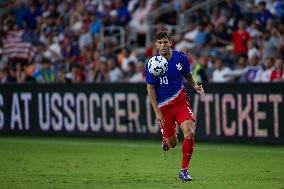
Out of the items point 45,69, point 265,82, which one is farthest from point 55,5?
point 265,82

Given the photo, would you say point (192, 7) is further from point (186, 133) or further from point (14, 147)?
point (186, 133)

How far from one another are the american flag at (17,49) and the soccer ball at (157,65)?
14.7 metres

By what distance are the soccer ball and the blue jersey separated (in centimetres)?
11

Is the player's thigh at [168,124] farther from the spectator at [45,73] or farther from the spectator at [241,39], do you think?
the spectator at [45,73]

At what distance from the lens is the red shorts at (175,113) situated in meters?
12.8

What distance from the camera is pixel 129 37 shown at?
89.4 ft

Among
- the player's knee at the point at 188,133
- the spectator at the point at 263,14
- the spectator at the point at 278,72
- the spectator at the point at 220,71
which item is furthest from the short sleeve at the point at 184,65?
the spectator at the point at 263,14

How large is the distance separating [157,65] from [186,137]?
3.76ft

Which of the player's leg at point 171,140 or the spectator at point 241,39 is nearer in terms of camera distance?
the player's leg at point 171,140

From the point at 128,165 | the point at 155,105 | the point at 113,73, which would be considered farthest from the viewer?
the point at 113,73

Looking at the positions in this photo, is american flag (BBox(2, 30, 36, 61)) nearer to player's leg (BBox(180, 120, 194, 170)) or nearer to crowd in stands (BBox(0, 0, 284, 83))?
crowd in stands (BBox(0, 0, 284, 83))

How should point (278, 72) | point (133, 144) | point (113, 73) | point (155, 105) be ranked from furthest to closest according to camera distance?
point (113, 73) < point (133, 144) < point (278, 72) < point (155, 105)

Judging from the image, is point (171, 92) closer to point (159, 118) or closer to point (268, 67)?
point (159, 118)

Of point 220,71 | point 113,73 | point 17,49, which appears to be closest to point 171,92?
point 220,71
